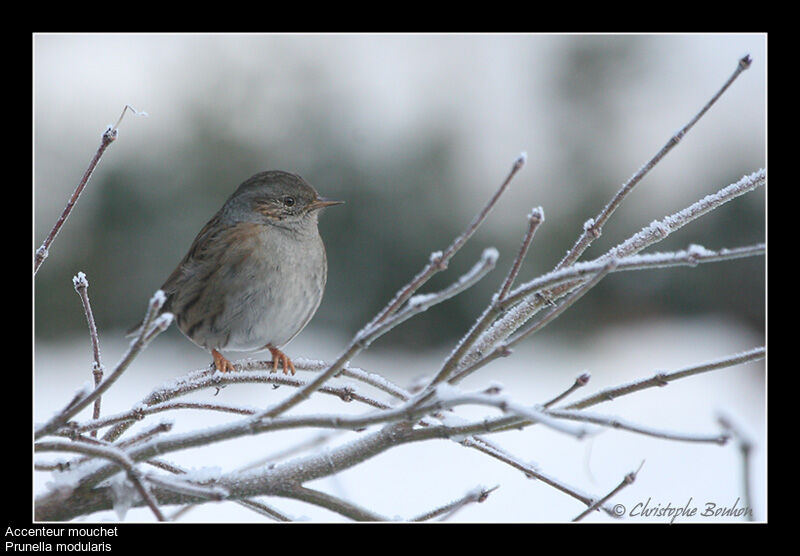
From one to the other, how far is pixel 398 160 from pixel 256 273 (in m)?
4.47

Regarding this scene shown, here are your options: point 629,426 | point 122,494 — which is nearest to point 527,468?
point 629,426

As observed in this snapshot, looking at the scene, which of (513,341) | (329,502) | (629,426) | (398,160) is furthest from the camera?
(398,160)

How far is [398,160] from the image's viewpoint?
778 cm

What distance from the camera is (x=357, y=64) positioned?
7746mm

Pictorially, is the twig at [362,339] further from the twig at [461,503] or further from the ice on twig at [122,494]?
the twig at [461,503]

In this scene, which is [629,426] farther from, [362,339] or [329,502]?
[329,502]

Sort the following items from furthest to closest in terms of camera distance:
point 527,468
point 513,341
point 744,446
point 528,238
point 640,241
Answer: point 640,241, point 527,468, point 528,238, point 513,341, point 744,446

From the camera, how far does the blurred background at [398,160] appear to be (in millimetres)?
7551

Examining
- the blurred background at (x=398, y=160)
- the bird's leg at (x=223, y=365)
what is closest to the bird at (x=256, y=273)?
the bird's leg at (x=223, y=365)

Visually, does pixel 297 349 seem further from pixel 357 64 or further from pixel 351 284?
pixel 357 64

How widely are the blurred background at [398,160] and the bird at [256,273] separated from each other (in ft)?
12.4

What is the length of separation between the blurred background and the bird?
3792mm
